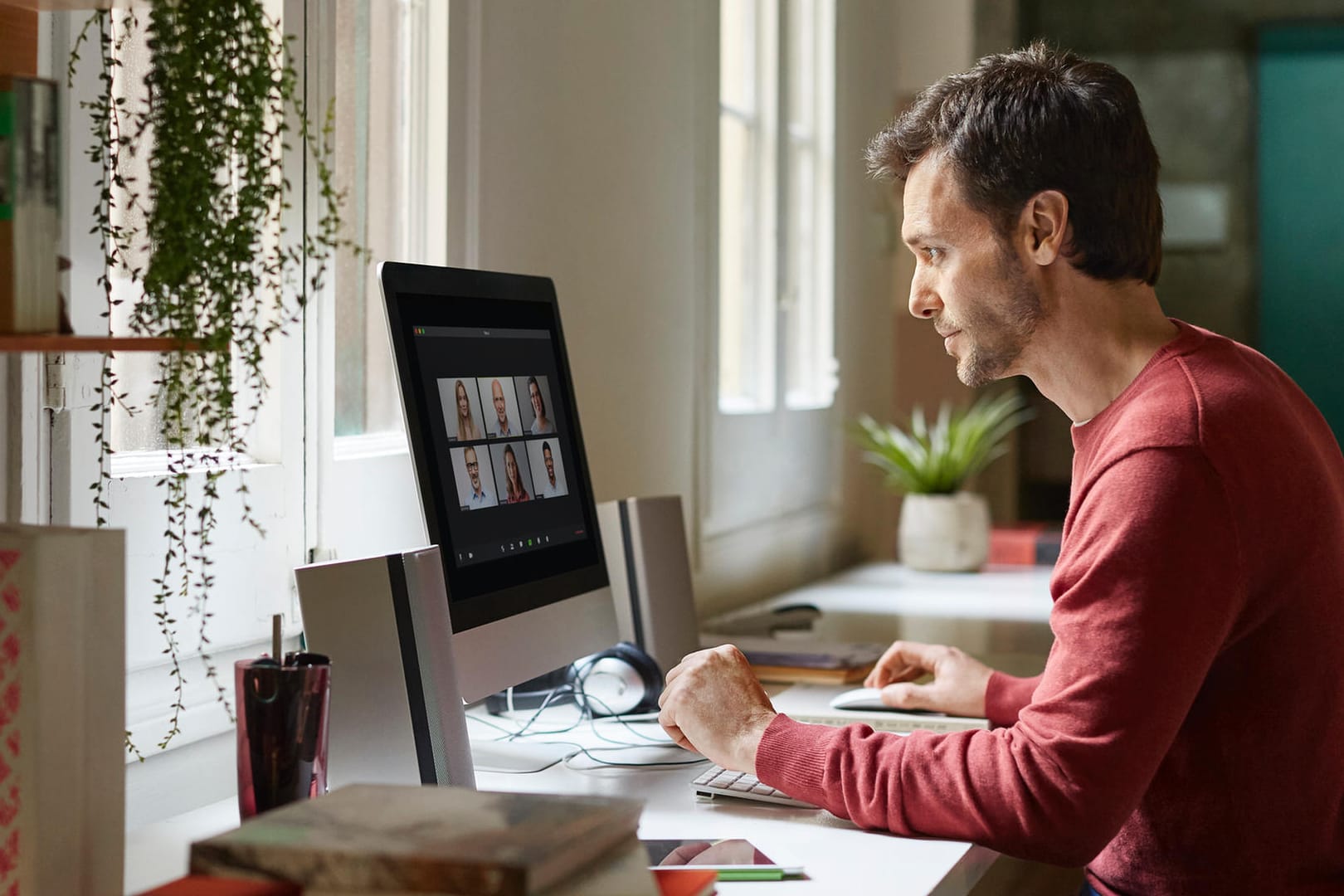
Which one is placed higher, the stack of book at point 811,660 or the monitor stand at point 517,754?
the stack of book at point 811,660

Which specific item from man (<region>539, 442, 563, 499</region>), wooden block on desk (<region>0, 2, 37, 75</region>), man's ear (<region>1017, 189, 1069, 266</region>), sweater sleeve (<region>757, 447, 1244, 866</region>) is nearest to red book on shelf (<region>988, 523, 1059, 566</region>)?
man (<region>539, 442, 563, 499</region>)

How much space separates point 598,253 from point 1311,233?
2988 millimetres

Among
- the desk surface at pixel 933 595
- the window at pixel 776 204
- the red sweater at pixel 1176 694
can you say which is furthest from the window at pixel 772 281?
the red sweater at pixel 1176 694

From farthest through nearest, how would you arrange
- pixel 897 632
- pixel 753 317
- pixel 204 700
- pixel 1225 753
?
pixel 753 317
pixel 897 632
pixel 204 700
pixel 1225 753

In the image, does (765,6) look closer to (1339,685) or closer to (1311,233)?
(1311,233)

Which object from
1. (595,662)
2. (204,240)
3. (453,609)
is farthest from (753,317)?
(204,240)

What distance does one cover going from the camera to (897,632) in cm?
270

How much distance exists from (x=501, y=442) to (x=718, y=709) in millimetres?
427

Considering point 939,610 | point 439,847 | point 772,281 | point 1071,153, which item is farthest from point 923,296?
point 772,281

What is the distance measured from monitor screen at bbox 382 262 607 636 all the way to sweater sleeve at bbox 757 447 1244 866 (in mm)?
563

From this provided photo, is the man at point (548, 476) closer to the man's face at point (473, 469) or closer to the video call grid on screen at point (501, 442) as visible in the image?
the video call grid on screen at point (501, 442)

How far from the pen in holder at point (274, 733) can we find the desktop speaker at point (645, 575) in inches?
32.8

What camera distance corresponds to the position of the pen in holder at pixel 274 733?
108 cm

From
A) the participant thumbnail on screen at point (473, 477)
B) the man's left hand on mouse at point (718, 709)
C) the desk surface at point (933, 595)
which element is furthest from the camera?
the desk surface at point (933, 595)
